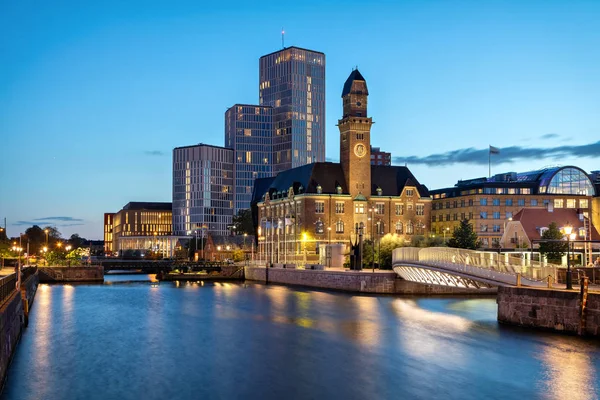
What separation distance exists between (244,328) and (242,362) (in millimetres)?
15518

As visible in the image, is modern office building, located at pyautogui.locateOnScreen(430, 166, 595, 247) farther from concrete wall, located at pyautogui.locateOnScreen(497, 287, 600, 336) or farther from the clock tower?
concrete wall, located at pyautogui.locateOnScreen(497, 287, 600, 336)

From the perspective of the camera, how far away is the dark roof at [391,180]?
487 feet

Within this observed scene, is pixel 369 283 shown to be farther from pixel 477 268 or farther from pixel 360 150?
pixel 360 150

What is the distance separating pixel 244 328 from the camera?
2352 inches

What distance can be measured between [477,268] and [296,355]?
63.5 ft

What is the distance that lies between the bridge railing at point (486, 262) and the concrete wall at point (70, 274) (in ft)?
247

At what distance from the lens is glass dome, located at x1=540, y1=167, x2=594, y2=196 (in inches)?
5979

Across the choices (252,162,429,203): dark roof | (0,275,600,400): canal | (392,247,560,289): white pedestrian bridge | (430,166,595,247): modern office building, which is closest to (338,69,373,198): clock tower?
(252,162,429,203): dark roof

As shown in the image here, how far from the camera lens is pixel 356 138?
144000 millimetres

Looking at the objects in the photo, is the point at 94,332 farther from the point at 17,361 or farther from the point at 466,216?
the point at 466,216

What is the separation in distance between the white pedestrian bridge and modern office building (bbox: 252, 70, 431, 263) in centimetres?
6709

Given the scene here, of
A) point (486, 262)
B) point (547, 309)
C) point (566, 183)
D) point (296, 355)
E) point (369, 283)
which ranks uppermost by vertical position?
point (566, 183)

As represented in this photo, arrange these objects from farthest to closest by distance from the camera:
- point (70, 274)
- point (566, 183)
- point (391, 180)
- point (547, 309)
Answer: point (566, 183) → point (391, 180) → point (70, 274) → point (547, 309)

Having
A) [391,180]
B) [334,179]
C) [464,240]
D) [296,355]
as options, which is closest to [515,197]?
[391,180]
